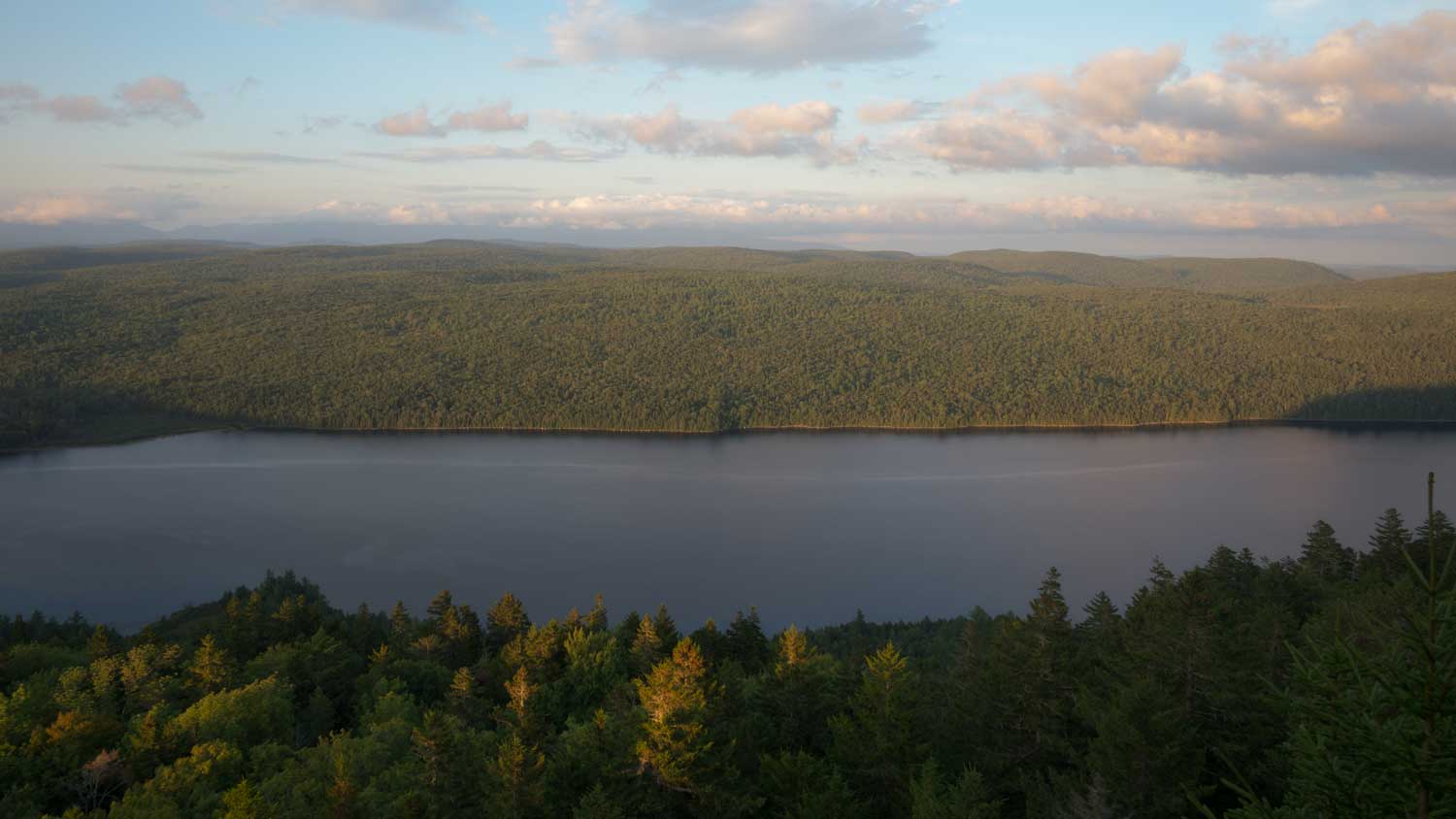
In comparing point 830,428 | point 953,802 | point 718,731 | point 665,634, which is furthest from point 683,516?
point 953,802

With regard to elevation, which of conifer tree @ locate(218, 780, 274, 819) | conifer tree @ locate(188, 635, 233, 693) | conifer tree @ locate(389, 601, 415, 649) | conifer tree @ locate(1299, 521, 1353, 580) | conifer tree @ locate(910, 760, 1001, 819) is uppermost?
conifer tree @ locate(910, 760, 1001, 819)

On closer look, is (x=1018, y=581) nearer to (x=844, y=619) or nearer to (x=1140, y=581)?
(x=1140, y=581)

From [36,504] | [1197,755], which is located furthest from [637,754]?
[36,504]

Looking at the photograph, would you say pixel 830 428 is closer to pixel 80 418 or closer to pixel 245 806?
pixel 80 418

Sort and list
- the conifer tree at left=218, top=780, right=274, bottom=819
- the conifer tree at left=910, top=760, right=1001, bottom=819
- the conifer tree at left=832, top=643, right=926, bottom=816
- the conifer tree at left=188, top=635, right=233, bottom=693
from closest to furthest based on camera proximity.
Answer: the conifer tree at left=910, top=760, right=1001, bottom=819 → the conifer tree at left=218, top=780, right=274, bottom=819 → the conifer tree at left=832, top=643, right=926, bottom=816 → the conifer tree at left=188, top=635, right=233, bottom=693

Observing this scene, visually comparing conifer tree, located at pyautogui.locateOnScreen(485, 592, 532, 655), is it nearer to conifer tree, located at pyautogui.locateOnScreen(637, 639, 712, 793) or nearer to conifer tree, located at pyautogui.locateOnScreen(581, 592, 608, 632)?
conifer tree, located at pyautogui.locateOnScreen(581, 592, 608, 632)

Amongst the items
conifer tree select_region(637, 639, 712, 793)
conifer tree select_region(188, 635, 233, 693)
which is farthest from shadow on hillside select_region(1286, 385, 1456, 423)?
conifer tree select_region(188, 635, 233, 693)

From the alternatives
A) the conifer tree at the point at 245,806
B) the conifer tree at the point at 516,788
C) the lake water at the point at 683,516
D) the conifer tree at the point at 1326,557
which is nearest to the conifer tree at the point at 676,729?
the conifer tree at the point at 516,788
